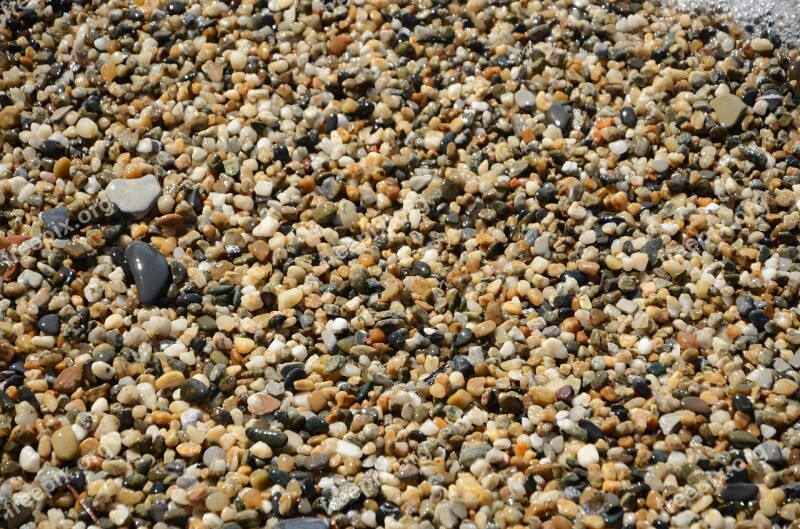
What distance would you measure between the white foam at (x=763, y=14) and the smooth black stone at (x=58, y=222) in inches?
94.2

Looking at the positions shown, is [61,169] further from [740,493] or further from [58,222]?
[740,493]

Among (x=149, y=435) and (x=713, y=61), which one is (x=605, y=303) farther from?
(x=149, y=435)

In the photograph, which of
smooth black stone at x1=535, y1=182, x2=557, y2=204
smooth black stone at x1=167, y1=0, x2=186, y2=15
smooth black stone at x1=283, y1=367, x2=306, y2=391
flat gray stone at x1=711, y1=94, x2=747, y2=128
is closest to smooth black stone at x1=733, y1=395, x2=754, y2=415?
smooth black stone at x1=535, y1=182, x2=557, y2=204

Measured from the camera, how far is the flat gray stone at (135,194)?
2479mm

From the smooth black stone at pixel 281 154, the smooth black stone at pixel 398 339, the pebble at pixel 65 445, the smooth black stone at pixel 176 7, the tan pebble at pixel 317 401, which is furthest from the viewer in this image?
the smooth black stone at pixel 176 7

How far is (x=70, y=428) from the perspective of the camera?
81.0 inches

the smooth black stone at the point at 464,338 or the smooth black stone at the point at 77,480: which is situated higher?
the smooth black stone at the point at 464,338

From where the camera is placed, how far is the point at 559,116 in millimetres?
2670

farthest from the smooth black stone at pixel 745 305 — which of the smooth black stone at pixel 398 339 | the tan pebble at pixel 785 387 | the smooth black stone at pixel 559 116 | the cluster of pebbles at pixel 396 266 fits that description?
the smooth black stone at pixel 398 339

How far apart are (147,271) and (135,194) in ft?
1.02

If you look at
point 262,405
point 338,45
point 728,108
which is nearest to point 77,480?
point 262,405

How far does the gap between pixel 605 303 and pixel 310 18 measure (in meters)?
1.56

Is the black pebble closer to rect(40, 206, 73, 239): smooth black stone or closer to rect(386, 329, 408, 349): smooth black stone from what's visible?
rect(386, 329, 408, 349): smooth black stone

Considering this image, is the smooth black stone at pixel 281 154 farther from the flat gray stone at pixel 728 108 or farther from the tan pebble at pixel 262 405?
the flat gray stone at pixel 728 108
